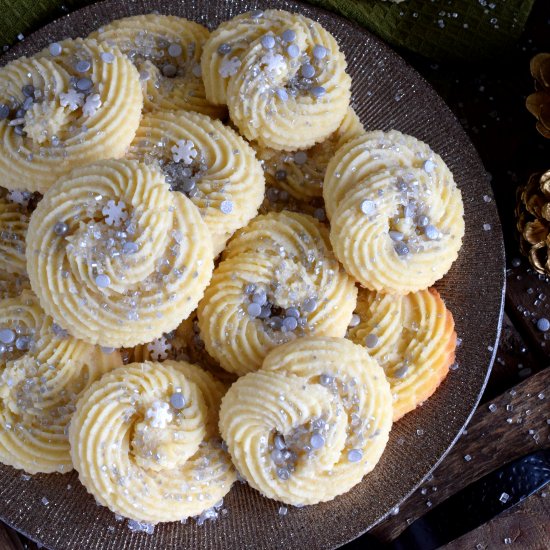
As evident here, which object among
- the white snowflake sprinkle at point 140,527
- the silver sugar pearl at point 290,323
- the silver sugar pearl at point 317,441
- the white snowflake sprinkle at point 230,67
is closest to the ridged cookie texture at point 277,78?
the white snowflake sprinkle at point 230,67

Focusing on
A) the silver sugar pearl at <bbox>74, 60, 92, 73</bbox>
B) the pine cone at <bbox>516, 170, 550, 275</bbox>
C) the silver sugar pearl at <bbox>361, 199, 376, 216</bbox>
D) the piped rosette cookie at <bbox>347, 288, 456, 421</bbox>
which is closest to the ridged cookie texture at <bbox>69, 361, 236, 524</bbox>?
the piped rosette cookie at <bbox>347, 288, 456, 421</bbox>

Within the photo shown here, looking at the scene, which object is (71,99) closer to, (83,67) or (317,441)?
(83,67)

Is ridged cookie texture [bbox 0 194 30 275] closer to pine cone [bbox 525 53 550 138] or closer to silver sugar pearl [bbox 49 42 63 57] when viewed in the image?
silver sugar pearl [bbox 49 42 63 57]

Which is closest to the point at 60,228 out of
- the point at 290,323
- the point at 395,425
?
the point at 290,323

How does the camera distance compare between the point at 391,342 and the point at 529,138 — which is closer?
the point at 391,342

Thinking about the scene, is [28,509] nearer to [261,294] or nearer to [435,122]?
[261,294]

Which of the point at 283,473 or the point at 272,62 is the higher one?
the point at 272,62

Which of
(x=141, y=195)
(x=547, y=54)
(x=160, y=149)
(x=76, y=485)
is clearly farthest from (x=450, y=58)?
(x=76, y=485)
